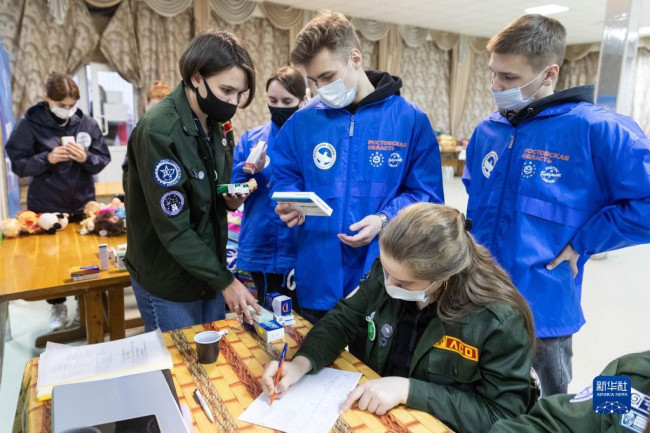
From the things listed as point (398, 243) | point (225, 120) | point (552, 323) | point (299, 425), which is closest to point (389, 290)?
point (398, 243)

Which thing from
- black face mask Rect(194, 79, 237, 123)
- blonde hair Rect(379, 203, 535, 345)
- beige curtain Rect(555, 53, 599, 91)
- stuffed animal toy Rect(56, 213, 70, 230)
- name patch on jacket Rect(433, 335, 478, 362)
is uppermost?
beige curtain Rect(555, 53, 599, 91)

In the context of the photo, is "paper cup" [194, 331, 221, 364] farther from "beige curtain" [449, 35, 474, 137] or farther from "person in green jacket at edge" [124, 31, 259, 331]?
"beige curtain" [449, 35, 474, 137]

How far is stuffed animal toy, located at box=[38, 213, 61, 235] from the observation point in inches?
116

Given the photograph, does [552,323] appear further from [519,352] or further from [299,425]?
[299,425]

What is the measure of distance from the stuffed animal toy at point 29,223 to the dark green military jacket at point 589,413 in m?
2.93

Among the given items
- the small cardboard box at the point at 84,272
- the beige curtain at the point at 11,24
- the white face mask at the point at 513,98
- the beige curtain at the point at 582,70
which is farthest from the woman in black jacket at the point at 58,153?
the beige curtain at the point at 582,70

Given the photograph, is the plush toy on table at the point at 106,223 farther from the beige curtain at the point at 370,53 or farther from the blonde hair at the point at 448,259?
the beige curtain at the point at 370,53

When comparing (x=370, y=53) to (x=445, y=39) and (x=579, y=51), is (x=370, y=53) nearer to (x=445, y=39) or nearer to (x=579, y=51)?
(x=445, y=39)

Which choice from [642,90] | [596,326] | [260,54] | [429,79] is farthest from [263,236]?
[642,90]

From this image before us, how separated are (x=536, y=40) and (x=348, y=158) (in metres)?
0.74

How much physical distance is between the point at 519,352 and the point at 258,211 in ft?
4.59

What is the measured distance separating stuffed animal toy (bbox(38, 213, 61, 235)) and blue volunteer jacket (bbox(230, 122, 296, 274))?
1.43 metres

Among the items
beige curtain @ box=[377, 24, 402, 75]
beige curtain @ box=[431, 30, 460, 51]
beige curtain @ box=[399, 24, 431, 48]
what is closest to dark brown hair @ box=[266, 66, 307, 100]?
beige curtain @ box=[377, 24, 402, 75]

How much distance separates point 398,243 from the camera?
1179 mm
